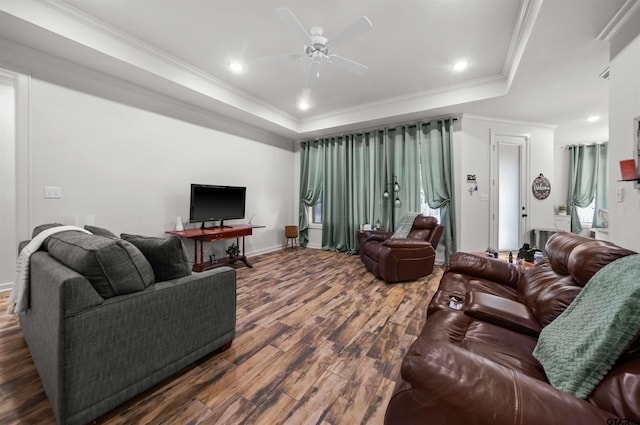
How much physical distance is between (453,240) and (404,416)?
3971 millimetres

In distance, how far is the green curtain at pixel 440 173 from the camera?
13.8ft

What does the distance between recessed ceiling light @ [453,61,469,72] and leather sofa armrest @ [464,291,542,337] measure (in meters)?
2.95

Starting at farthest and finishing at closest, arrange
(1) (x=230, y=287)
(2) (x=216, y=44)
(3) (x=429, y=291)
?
(3) (x=429, y=291), (2) (x=216, y=44), (1) (x=230, y=287)

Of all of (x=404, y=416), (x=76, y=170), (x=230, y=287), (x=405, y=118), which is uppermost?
(x=405, y=118)

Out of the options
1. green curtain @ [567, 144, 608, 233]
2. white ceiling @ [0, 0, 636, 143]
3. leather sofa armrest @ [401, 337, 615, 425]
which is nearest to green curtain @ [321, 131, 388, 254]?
white ceiling @ [0, 0, 636, 143]

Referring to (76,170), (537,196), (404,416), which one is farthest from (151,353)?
(537,196)

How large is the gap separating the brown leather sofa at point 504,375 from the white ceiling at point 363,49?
2202mm

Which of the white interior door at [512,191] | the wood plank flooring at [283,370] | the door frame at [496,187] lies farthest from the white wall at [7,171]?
the white interior door at [512,191]

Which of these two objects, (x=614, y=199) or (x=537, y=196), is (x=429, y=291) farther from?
(x=537, y=196)

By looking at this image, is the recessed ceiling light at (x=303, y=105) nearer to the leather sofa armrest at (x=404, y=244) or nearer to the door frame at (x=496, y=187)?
the leather sofa armrest at (x=404, y=244)

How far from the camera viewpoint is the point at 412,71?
3318 mm

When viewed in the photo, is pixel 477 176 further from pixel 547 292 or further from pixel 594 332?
pixel 594 332

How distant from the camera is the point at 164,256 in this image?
152 cm

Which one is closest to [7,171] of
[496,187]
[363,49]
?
[363,49]
